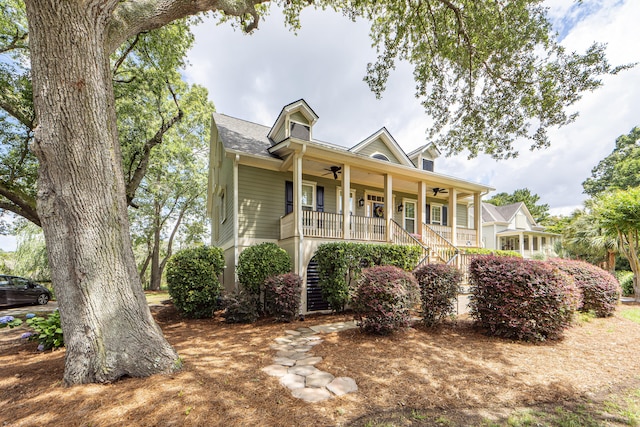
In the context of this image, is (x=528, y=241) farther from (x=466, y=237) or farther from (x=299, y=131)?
(x=299, y=131)

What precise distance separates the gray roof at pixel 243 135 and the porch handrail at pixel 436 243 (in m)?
7.34

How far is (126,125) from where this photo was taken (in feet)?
38.9

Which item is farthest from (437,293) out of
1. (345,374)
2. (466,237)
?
(466,237)

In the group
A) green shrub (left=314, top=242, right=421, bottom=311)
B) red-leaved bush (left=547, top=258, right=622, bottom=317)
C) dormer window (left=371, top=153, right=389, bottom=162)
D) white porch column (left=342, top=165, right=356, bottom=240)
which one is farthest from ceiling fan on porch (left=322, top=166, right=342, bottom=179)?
red-leaved bush (left=547, top=258, right=622, bottom=317)

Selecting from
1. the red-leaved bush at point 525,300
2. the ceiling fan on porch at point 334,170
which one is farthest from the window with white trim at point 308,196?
the red-leaved bush at point 525,300

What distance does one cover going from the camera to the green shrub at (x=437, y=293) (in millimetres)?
6039

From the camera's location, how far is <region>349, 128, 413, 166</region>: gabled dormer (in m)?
12.7

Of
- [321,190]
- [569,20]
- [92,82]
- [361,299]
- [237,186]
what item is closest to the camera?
[92,82]

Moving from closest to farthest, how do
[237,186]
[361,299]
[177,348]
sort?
[177,348] < [361,299] < [237,186]

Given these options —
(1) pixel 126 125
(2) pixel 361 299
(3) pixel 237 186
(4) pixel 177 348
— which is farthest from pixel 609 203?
(1) pixel 126 125

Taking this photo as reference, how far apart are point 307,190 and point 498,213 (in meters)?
26.1

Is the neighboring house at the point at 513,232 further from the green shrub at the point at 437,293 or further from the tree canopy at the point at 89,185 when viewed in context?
the tree canopy at the point at 89,185

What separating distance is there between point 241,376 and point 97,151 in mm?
3532

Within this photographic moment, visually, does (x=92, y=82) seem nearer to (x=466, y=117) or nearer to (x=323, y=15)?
(x=323, y=15)
